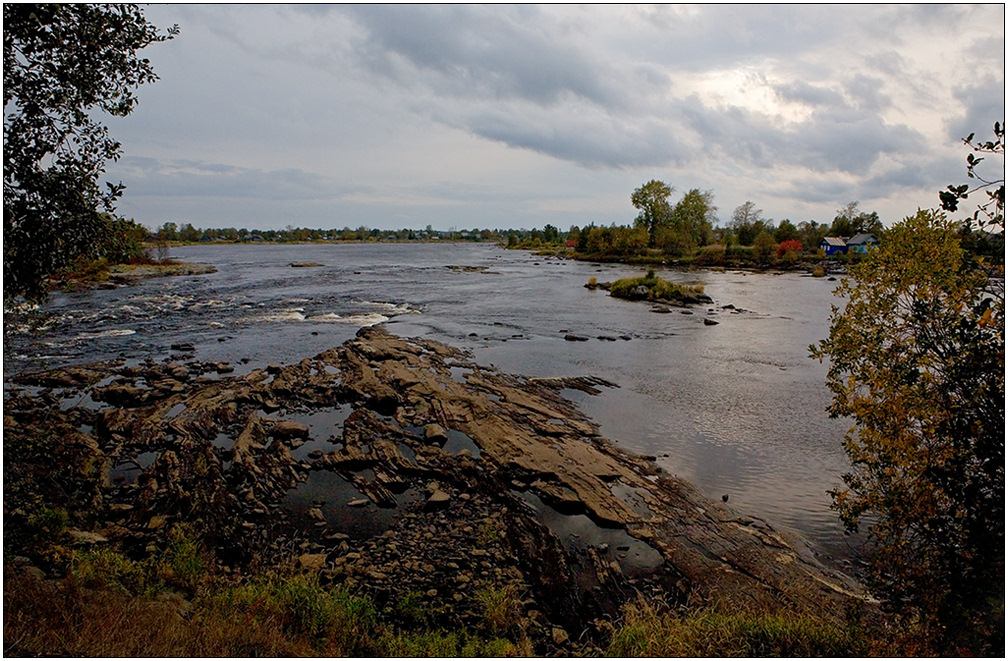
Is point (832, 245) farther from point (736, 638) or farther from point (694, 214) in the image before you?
point (736, 638)

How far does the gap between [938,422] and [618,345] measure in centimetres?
2086

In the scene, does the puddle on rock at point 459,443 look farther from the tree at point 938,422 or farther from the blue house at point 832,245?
the blue house at point 832,245

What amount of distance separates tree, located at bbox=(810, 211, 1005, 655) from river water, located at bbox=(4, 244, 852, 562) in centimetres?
389

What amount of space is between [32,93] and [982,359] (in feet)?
34.2

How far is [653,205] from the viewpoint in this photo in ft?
405

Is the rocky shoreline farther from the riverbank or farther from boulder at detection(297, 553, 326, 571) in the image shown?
the riverbank

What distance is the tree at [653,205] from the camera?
401 ft

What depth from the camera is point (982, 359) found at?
5.51 meters

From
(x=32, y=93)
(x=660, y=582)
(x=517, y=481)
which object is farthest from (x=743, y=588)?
(x=32, y=93)

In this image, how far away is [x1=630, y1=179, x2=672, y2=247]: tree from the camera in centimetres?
12225

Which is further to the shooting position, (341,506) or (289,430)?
(289,430)

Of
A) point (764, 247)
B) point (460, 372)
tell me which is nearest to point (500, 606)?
point (460, 372)

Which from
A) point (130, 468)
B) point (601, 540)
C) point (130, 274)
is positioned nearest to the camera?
point (601, 540)

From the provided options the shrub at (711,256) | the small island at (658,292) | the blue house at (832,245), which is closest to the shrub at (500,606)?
the small island at (658,292)
